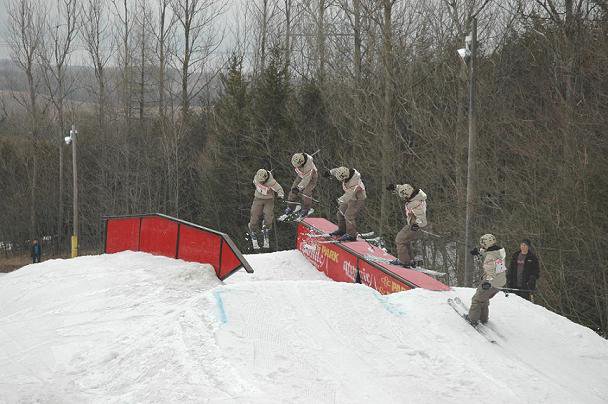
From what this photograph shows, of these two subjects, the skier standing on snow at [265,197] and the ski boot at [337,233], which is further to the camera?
the ski boot at [337,233]

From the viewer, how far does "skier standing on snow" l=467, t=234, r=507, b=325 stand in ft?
31.0

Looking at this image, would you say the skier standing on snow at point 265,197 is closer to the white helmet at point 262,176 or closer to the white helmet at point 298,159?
the white helmet at point 262,176

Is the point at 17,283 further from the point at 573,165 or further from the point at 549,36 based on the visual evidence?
the point at 549,36

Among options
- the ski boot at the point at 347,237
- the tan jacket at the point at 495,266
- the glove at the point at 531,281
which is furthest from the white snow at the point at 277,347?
the ski boot at the point at 347,237

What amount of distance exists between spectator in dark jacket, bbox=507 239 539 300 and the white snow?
0.78m

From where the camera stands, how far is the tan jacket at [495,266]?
946 cm

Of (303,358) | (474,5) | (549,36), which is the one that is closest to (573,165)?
(549,36)

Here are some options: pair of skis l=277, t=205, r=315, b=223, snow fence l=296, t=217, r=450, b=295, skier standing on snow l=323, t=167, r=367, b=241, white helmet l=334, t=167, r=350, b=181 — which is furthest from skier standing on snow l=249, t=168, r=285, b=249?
white helmet l=334, t=167, r=350, b=181

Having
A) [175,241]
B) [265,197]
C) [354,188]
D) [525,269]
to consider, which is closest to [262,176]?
[265,197]

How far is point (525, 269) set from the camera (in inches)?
485

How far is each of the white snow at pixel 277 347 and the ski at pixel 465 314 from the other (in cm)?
17

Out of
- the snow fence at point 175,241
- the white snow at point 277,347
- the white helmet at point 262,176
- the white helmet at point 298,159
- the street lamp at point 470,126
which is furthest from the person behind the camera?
the white helmet at point 262,176

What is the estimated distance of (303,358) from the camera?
23.9 ft

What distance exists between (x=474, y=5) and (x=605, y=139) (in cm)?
1212
